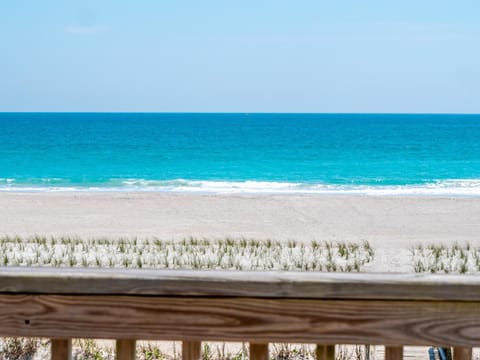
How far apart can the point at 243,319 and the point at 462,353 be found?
18.0 inches

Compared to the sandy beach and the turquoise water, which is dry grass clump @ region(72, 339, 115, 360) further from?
the turquoise water

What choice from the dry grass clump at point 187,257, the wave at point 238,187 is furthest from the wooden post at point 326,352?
the wave at point 238,187

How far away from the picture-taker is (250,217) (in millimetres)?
21141

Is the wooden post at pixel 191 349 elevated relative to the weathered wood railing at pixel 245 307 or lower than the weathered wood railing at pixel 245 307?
lower

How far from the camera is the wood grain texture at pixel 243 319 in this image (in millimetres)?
1422

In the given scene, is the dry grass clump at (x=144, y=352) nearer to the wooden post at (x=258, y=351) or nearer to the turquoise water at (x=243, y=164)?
the wooden post at (x=258, y=351)

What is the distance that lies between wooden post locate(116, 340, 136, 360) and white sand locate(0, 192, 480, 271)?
12.1 m

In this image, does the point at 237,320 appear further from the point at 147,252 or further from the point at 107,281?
the point at 147,252

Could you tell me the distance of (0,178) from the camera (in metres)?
37.7

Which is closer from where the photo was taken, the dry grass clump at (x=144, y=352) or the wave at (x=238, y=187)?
the dry grass clump at (x=144, y=352)

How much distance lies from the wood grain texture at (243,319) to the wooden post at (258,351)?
3 cm

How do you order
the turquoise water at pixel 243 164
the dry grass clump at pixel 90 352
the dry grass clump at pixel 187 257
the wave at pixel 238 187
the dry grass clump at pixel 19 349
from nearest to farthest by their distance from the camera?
the dry grass clump at pixel 19 349 → the dry grass clump at pixel 90 352 → the dry grass clump at pixel 187 257 → the wave at pixel 238 187 → the turquoise water at pixel 243 164

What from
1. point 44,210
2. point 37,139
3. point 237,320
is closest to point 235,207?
point 44,210

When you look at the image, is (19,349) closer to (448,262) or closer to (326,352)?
(326,352)
